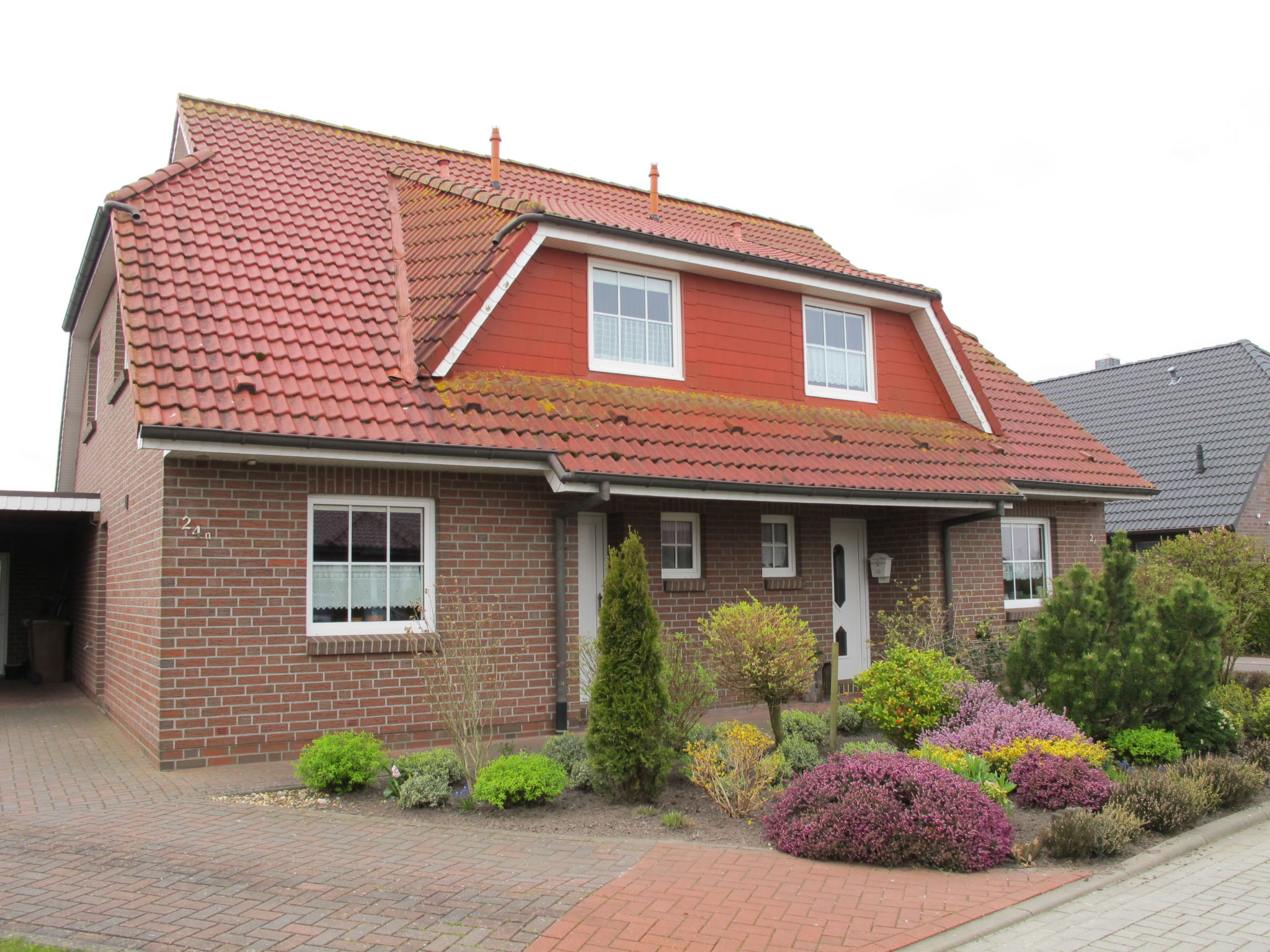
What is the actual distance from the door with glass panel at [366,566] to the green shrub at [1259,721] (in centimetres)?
793

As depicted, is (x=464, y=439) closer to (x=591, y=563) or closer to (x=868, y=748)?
(x=591, y=563)

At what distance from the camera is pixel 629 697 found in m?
7.44

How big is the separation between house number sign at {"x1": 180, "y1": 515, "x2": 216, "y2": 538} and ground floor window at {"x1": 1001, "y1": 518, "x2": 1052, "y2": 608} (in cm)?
1029

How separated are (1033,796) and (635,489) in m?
4.50

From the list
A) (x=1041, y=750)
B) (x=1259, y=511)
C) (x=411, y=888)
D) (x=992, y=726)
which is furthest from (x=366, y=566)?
(x=1259, y=511)

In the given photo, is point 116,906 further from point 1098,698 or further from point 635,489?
point 1098,698

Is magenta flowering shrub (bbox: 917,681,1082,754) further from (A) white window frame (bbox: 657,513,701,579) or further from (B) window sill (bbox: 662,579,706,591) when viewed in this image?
(A) white window frame (bbox: 657,513,701,579)

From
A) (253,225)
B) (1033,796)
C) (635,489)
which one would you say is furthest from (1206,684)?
(253,225)

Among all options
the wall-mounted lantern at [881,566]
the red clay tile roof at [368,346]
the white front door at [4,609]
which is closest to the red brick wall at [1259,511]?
the red clay tile roof at [368,346]

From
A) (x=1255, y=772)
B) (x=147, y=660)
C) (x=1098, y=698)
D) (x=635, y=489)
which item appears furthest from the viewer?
(x=635, y=489)

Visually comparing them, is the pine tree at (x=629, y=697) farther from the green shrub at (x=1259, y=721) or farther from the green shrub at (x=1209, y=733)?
the green shrub at (x=1259, y=721)

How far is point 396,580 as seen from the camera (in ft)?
32.3

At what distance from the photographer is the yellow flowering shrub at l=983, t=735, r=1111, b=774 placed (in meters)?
7.98

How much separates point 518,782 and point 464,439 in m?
3.46
